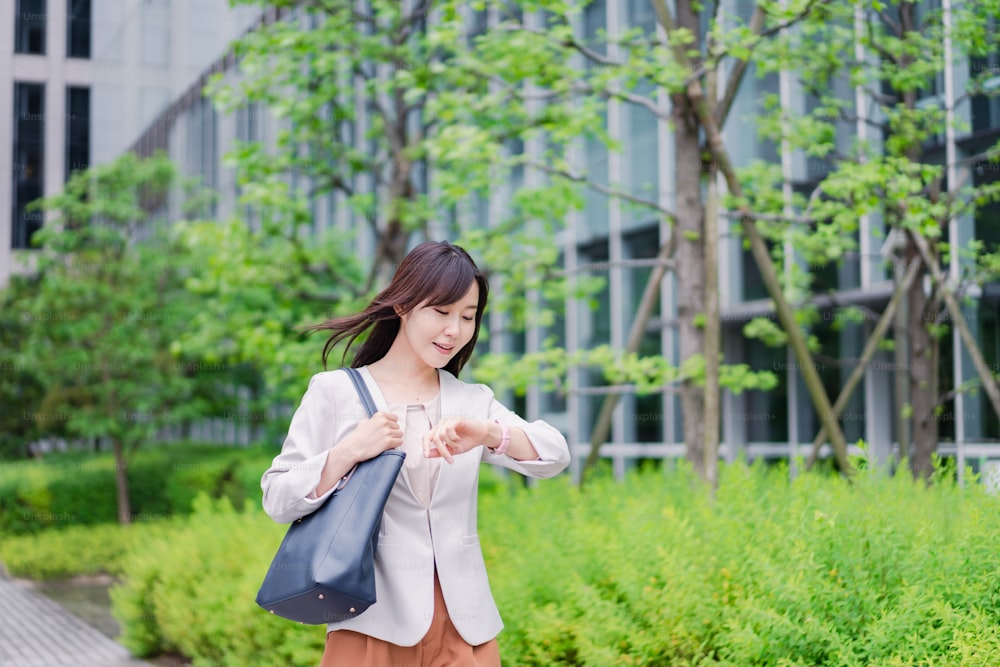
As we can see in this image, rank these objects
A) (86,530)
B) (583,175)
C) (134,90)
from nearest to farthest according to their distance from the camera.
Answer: (583,175), (86,530), (134,90)

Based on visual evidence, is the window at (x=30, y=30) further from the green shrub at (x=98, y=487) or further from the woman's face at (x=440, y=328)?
the woman's face at (x=440, y=328)

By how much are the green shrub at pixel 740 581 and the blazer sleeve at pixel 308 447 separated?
4.97ft

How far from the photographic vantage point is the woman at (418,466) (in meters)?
2.46

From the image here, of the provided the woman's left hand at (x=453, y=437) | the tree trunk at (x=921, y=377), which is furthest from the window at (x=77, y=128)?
the woman's left hand at (x=453, y=437)

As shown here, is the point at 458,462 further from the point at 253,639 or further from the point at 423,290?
the point at 253,639

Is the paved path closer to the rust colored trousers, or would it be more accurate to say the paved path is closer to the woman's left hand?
the rust colored trousers

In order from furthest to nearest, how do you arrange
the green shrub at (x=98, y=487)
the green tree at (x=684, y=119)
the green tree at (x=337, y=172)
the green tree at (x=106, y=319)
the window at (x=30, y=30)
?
the window at (x=30, y=30)
the green shrub at (x=98, y=487)
the green tree at (x=106, y=319)
the green tree at (x=337, y=172)
the green tree at (x=684, y=119)

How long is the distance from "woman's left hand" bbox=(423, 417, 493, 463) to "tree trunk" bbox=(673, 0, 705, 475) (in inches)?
187

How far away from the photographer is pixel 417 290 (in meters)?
2.60

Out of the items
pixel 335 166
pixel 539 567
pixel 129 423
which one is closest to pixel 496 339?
pixel 129 423

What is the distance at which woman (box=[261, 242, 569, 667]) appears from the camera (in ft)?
8.07

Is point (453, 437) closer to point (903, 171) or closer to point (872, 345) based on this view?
point (903, 171)

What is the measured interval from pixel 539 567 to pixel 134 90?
18074 mm

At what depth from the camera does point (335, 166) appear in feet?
35.4
